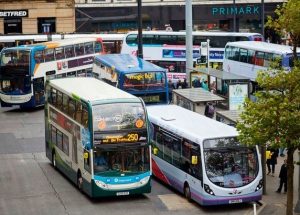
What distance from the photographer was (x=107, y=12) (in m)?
67.3

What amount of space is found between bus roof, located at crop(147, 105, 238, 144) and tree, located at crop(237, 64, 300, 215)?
3.00 metres

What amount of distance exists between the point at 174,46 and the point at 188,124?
2743cm

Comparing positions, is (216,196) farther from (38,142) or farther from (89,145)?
(38,142)

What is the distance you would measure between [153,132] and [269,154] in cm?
401

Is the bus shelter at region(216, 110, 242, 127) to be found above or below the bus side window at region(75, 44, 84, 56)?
below

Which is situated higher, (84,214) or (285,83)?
(285,83)

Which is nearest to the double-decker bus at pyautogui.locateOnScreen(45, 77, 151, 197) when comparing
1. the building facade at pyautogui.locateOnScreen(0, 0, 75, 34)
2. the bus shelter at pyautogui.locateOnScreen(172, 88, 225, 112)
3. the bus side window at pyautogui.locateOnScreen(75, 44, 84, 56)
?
the bus shelter at pyautogui.locateOnScreen(172, 88, 225, 112)

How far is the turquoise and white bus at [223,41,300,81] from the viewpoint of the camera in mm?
44188

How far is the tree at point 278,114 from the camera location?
20.7 m

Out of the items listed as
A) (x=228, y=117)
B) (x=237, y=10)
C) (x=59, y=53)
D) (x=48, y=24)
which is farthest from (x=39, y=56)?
(x=237, y=10)

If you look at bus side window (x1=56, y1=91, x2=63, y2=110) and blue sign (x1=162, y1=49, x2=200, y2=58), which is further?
blue sign (x1=162, y1=49, x2=200, y2=58)

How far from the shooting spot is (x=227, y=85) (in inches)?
1364

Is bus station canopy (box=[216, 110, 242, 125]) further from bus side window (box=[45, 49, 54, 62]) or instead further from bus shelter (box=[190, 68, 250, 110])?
bus side window (box=[45, 49, 54, 62])

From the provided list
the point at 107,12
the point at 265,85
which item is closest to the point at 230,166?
the point at 265,85
